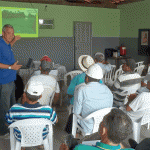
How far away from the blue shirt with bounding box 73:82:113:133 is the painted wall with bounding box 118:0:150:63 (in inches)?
243

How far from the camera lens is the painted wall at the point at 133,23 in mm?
7996

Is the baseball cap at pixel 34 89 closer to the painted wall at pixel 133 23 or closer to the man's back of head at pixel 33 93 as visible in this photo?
the man's back of head at pixel 33 93

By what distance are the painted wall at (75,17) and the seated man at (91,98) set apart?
248 inches

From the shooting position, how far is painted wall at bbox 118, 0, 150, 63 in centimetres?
800

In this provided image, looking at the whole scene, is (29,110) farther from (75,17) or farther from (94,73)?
(75,17)

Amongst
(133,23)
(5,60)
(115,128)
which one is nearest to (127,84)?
(5,60)

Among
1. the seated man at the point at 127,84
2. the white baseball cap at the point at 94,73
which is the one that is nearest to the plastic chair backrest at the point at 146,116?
the seated man at the point at 127,84

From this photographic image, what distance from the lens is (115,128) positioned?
1196mm

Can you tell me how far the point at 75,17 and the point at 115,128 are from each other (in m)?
7.97

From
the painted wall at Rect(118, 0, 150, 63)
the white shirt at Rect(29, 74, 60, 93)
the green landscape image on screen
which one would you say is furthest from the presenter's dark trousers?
the painted wall at Rect(118, 0, 150, 63)

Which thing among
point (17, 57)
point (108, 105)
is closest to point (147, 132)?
point (108, 105)

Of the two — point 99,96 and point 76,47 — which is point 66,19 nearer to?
point 76,47

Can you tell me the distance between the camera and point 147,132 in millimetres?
3211

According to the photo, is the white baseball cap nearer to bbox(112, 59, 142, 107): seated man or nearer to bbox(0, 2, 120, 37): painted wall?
bbox(112, 59, 142, 107): seated man
